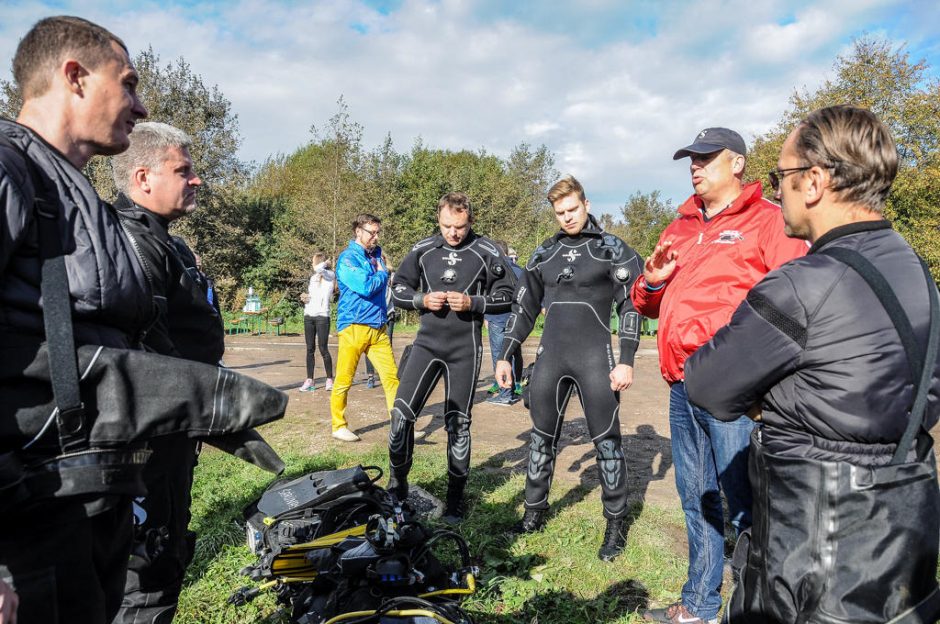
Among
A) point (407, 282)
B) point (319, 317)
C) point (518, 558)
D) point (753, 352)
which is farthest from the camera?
point (319, 317)

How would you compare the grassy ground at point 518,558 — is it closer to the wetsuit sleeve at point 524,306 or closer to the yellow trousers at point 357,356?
the yellow trousers at point 357,356

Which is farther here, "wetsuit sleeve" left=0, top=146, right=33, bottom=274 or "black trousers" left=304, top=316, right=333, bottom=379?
"black trousers" left=304, top=316, right=333, bottom=379

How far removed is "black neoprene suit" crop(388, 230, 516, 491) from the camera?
4.34 meters

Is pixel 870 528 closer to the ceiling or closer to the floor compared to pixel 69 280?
closer to the floor

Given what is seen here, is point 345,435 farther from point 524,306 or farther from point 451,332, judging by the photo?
point 524,306

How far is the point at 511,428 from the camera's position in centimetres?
702

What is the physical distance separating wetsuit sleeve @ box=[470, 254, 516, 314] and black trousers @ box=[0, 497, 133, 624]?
10.2 ft

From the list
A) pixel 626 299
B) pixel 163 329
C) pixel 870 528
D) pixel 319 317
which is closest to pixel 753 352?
pixel 870 528

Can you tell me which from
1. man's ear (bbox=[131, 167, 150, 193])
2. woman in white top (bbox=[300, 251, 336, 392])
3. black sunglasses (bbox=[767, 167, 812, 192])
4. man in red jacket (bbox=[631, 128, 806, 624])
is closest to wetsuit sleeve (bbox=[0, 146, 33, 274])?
man's ear (bbox=[131, 167, 150, 193])

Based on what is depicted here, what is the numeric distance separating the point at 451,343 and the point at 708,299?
2.12 m

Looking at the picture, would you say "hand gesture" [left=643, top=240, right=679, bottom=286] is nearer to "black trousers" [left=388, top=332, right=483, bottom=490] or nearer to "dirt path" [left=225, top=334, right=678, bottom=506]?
"black trousers" [left=388, top=332, right=483, bottom=490]

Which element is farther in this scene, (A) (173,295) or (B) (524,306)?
(B) (524,306)

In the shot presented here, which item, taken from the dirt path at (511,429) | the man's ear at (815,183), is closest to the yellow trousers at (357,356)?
the dirt path at (511,429)

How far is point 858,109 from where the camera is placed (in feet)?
5.76
